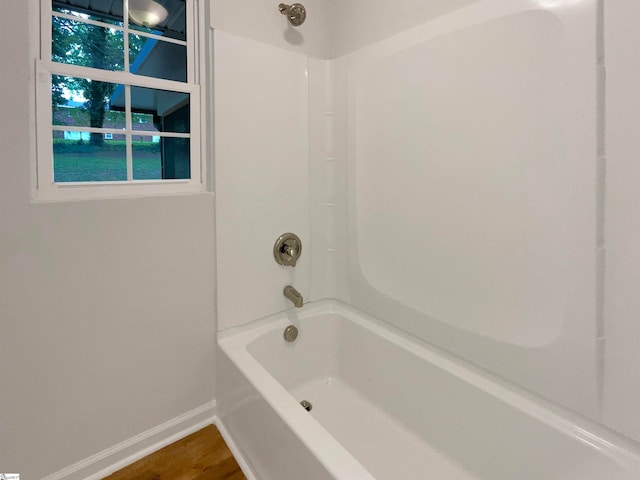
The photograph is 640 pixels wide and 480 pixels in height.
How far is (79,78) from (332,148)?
4.01ft

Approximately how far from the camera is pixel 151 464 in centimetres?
153

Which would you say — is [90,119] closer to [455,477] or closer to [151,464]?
[151,464]

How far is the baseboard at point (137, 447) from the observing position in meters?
1.42

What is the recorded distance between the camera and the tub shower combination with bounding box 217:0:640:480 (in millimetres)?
1112

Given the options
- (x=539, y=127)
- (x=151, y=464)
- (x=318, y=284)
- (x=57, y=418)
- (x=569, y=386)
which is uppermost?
(x=539, y=127)

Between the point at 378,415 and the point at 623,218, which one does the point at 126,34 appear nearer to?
the point at 623,218

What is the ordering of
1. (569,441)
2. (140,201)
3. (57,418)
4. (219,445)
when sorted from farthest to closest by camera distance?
(219,445) → (140,201) → (57,418) → (569,441)

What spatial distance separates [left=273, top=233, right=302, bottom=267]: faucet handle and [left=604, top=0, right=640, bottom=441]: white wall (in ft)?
4.36

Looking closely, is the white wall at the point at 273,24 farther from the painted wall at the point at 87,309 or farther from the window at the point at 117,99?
the painted wall at the point at 87,309

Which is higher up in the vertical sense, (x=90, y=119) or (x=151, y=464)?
(x=90, y=119)

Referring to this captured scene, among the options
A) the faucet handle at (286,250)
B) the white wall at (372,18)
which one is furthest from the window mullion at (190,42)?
the faucet handle at (286,250)

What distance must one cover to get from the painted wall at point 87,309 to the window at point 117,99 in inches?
3.8

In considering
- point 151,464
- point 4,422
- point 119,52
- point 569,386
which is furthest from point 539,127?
point 4,422

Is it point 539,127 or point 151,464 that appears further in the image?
point 151,464
